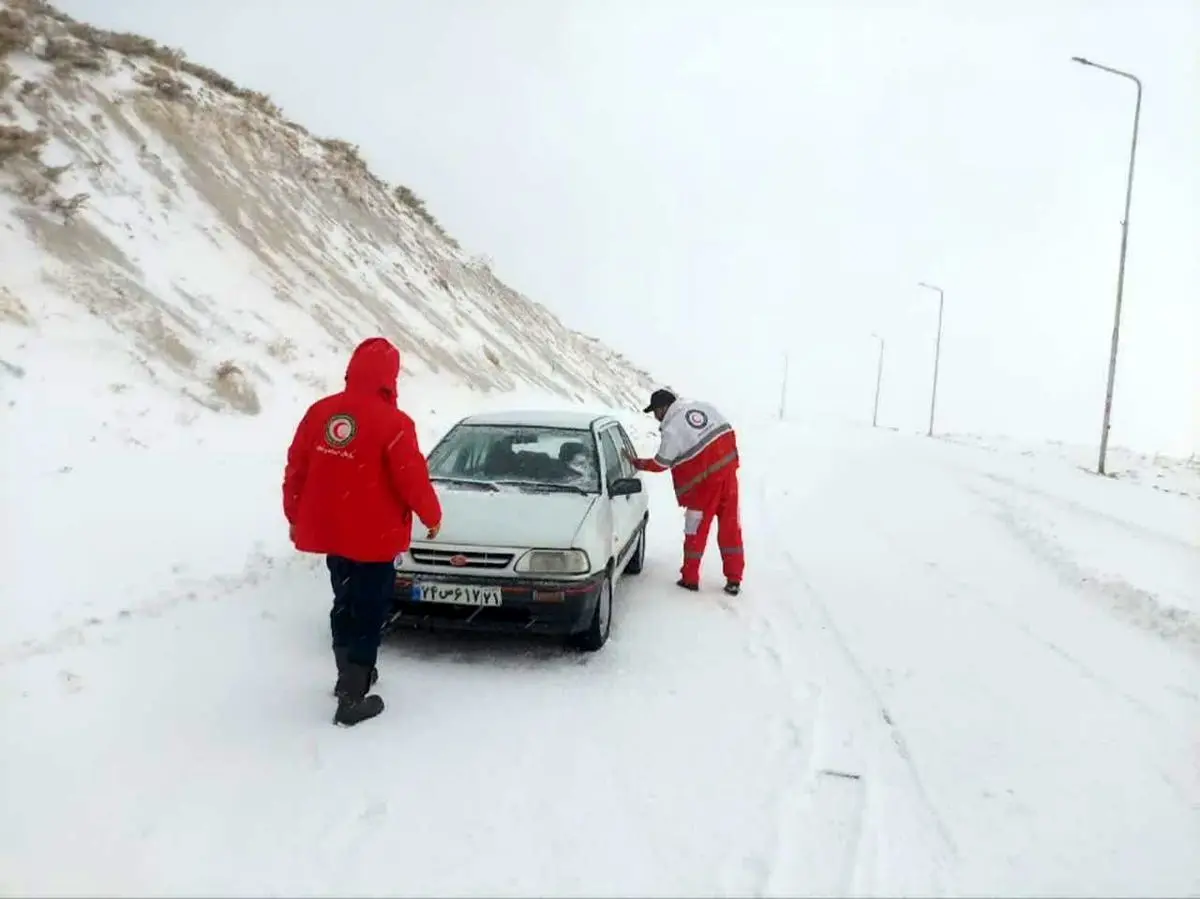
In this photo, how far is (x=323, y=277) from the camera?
19.3m

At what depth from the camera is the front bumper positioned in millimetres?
5688

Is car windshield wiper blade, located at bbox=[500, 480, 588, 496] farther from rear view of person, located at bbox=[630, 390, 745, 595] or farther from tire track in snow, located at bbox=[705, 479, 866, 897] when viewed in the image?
tire track in snow, located at bbox=[705, 479, 866, 897]

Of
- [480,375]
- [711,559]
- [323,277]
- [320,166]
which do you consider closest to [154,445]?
[711,559]

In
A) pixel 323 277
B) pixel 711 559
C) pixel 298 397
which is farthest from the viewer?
pixel 323 277

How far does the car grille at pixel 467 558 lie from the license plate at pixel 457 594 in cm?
13

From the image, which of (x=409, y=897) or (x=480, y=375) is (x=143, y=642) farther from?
(x=480, y=375)

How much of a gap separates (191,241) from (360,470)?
13.4 meters

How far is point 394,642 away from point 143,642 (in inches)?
60.6

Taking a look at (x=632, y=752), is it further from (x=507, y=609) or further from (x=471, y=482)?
(x=471, y=482)

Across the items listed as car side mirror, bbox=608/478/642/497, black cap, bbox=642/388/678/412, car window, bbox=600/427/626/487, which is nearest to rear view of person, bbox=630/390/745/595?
black cap, bbox=642/388/678/412

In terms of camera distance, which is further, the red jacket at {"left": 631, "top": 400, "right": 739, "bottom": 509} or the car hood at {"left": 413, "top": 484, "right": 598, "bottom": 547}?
the red jacket at {"left": 631, "top": 400, "right": 739, "bottom": 509}

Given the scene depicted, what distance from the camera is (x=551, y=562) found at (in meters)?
5.77

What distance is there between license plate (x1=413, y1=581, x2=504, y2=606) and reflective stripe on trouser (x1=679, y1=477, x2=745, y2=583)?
2748 mm

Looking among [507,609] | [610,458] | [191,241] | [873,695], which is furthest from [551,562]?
[191,241]
